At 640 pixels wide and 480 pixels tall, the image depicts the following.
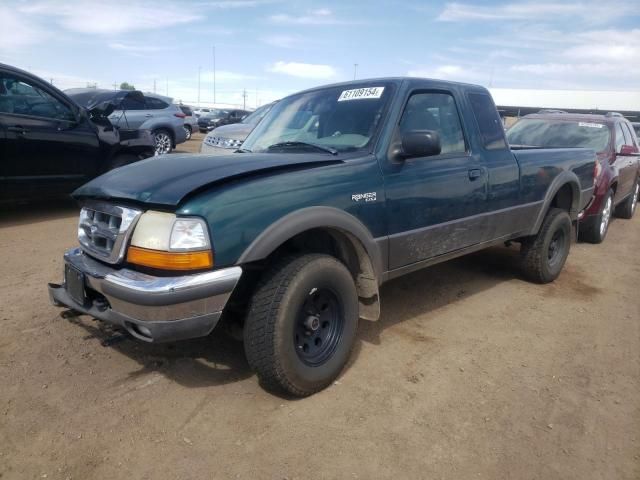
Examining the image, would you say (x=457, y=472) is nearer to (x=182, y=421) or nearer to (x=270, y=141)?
(x=182, y=421)

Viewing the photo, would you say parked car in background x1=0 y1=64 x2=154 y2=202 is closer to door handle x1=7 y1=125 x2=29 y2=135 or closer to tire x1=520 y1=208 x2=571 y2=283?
door handle x1=7 y1=125 x2=29 y2=135

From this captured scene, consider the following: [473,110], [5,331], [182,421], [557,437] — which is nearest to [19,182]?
[5,331]

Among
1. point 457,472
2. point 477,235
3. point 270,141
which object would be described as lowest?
point 457,472

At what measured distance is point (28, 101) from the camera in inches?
243

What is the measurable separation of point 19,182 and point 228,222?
16.7ft

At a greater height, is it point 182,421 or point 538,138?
point 538,138

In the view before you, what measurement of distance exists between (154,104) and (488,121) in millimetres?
11111

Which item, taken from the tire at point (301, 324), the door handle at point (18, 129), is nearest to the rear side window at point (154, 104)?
the door handle at point (18, 129)

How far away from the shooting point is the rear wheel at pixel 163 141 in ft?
41.6

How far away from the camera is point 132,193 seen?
248 cm

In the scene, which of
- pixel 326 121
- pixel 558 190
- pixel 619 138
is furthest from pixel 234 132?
pixel 619 138

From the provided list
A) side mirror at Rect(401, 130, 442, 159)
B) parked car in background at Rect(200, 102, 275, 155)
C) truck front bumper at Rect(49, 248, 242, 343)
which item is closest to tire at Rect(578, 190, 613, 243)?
side mirror at Rect(401, 130, 442, 159)

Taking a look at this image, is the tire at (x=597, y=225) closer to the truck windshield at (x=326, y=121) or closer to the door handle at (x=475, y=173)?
the door handle at (x=475, y=173)

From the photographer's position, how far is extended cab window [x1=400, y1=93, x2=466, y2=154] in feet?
11.1
